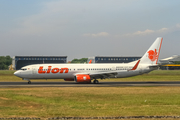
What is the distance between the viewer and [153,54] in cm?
5216

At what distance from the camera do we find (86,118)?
15.9 metres

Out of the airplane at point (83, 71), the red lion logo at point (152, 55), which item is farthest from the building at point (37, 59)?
the airplane at point (83, 71)

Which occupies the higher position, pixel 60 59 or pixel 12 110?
pixel 60 59

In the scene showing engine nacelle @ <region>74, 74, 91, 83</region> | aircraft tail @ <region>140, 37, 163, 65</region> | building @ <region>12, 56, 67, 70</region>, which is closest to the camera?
engine nacelle @ <region>74, 74, 91, 83</region>

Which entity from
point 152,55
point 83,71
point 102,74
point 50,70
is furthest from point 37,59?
point 102,74

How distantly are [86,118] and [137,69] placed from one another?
1386 inches

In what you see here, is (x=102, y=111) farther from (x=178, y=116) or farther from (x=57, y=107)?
(x=178, y=116)

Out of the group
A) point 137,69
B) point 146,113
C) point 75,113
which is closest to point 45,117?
point 75,113

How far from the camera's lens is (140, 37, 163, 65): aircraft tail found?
2032 inches

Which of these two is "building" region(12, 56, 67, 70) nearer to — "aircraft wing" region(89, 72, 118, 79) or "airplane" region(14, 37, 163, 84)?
"airplane" region(14, 37, 163, 84)

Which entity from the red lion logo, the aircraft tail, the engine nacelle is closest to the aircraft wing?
the engine nacelle

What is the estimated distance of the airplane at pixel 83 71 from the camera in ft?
154

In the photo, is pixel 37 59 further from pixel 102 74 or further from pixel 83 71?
pixel 102 74

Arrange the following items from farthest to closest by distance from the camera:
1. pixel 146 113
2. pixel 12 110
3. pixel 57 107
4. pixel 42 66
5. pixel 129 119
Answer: pixel 42 66, pixel 57 107, pixel 12 110, pixel 146 113, pixel 129 119
